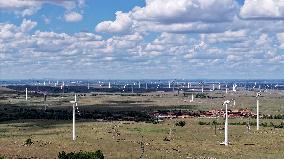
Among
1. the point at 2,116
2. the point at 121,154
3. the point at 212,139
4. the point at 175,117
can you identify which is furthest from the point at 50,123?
the point at 121,154

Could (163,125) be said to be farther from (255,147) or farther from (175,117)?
(255,147)

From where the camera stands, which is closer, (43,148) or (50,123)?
(43,148)

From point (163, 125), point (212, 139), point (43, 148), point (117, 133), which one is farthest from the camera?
point (163, 125)

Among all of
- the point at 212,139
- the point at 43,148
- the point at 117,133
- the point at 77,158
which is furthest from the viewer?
the point at 117,133

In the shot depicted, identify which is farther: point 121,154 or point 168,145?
point 168,145

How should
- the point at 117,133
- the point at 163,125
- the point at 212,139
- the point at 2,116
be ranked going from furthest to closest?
the point at 2,116 < the point at 163,125 < the point at 117,133 < the point at 212,139

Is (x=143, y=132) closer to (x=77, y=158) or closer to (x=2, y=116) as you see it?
(x=77, y=158)

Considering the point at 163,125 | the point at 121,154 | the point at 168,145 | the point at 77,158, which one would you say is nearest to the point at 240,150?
the point at 168,145

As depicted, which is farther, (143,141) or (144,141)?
(144,141)

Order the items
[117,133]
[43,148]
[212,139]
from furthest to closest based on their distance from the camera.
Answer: [117,133], [212,139], [43,148]
